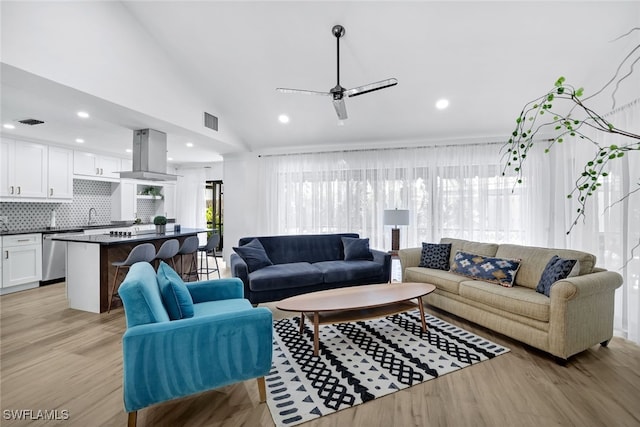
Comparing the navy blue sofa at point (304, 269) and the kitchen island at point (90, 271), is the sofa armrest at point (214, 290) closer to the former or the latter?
the navy blue sofa at point (304, 269)

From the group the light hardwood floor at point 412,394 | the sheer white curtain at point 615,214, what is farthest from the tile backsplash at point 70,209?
the sheer white curtain at point 615,214

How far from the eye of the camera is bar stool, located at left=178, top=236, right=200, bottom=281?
4.68 m

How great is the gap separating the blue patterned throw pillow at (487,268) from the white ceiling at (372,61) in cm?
199

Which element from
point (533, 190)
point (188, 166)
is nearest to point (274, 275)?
point (533, 190)

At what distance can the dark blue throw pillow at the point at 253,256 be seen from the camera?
397cm

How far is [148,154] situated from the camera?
14.1ft

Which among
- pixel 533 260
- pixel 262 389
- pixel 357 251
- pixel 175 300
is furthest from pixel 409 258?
pixel 175 300

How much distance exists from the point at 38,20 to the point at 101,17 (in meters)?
0.60

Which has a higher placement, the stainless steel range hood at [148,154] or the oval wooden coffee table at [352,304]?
the stainless steel range hood at [148,154]

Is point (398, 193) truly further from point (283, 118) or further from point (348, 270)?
point (283, 118)

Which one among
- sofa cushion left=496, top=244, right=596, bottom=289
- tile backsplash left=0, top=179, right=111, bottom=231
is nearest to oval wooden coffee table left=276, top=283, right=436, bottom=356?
sofa cushion left=496, top=244, right=596, bottom=289

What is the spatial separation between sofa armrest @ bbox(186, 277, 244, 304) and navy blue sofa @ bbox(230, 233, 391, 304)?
757mm

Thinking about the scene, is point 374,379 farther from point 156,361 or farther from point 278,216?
point 278,216

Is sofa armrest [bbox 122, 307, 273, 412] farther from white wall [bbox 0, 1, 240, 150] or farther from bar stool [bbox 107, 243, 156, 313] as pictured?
white wall [bbox 0, 1, 240, 150]
